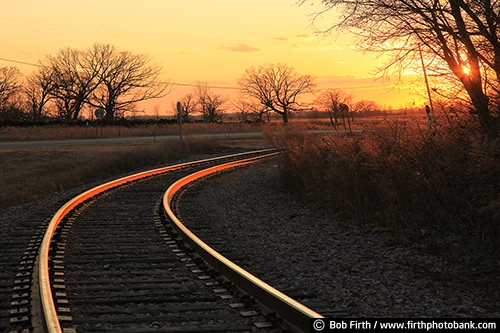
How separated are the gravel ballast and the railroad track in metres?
0.75

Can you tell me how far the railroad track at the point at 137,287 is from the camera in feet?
16.8

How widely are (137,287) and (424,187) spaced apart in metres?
4.67

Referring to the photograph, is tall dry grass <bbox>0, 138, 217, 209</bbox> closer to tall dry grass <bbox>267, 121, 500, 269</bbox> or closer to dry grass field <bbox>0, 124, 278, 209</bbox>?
dry grass field <bbox>0, 124, 278, 209</bbox>

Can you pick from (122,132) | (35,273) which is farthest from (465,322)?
(122,132)

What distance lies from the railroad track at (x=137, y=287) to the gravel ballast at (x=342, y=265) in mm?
746

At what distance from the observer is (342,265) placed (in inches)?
293

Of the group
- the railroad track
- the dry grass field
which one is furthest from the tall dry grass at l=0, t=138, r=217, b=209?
the railroad track

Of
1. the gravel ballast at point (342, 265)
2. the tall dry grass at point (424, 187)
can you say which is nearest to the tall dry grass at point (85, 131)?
the gravel ballast at point (342, 265)

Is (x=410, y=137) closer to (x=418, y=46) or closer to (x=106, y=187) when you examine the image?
(x=418, y=46)

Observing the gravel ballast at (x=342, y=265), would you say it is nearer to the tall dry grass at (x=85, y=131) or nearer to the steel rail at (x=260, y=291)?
the steel rail at (x=260, y=291)

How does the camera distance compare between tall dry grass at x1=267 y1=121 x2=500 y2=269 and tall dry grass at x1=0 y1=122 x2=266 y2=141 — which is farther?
tall dry grass at x1=0 y1=122 x2=266 y2=141

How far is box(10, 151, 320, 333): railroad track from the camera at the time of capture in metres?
5.11

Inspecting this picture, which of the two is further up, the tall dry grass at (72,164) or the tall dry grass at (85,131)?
the tall dry grass at (85,131)

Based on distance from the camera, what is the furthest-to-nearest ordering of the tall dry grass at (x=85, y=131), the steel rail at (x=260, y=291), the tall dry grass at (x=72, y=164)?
the tall dry grass at (x=85, y=131) → the tall dry grass at (x=72, y=164) → the steel rail at (x=260, y=291)
